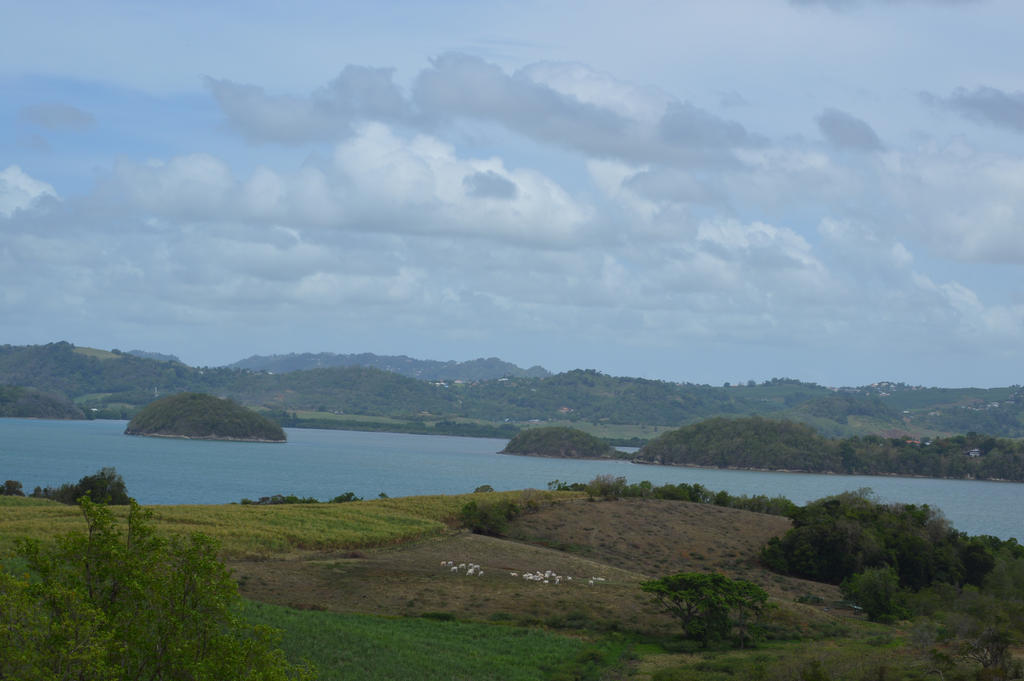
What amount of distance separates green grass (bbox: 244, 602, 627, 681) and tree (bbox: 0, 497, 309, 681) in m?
10.7

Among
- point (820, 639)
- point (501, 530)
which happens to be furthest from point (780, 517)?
point (820, 639)

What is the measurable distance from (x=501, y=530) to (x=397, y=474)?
106 metres

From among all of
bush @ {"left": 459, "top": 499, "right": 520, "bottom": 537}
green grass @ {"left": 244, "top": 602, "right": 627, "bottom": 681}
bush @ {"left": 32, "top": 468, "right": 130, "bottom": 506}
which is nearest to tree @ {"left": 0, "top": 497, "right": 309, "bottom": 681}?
green grass @ {"left": 244, "top": 602, "right": 627, "bottom": 681}

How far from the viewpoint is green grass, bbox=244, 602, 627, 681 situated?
27.0 metres

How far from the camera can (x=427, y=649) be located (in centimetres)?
2981

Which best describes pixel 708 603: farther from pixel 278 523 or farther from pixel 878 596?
pixel 278 523

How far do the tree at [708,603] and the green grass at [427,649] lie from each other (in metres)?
3.41

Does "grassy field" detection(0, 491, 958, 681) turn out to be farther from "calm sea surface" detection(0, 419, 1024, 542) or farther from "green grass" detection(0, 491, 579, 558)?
"calm sea surface" detection(0, 419, 1024, 542)

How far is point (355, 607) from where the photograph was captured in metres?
36.8

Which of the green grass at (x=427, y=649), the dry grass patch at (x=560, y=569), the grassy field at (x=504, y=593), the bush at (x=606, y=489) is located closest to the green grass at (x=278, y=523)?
the grassy field at (x=504, y=593)

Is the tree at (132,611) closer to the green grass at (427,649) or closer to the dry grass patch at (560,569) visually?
the green grass at (427,649)

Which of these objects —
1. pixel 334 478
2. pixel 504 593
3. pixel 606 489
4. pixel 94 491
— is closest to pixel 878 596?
pixel 504 593

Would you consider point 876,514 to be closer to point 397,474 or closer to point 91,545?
point 91,545

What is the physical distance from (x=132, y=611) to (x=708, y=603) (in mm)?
26548
